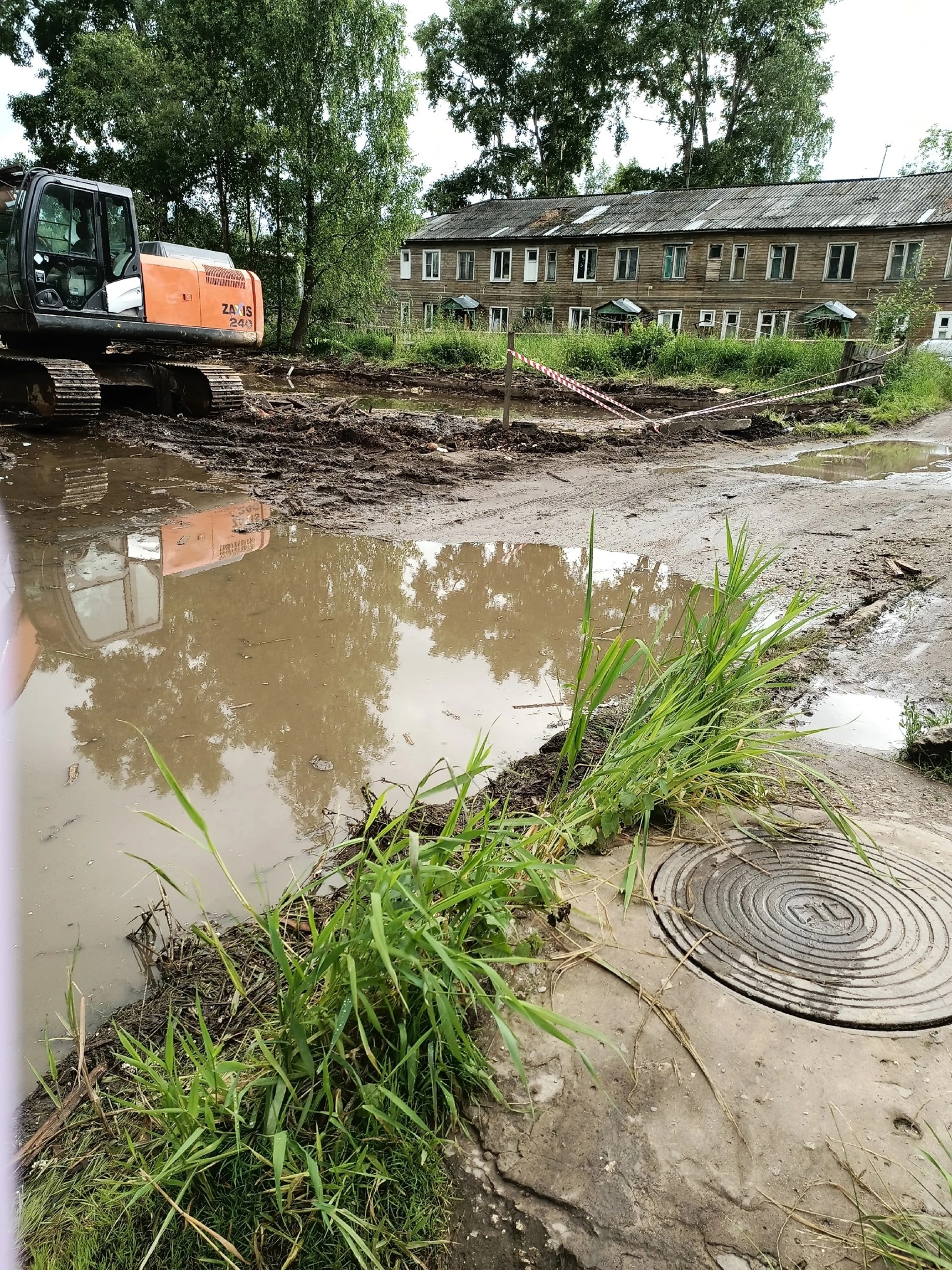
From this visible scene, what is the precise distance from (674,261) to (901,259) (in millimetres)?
9079

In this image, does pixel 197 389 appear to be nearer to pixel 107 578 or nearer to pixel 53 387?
pixel 53 387

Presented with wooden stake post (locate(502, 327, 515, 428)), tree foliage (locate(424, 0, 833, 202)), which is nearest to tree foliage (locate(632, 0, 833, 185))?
tree foliage (locate(424, 0, 833, 202))

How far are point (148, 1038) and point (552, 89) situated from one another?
54942mm

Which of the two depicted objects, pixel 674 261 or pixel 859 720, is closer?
pixel 859 720

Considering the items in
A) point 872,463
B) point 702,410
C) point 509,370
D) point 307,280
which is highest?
point 307,280

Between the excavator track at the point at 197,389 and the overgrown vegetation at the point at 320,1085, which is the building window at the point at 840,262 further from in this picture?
the overgrown vegetation at the point at 320,1085

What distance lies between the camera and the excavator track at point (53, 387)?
9797 millimetres

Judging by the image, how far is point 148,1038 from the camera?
84.4 inches

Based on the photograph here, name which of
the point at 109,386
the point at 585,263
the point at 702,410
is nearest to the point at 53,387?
the point at 109,386

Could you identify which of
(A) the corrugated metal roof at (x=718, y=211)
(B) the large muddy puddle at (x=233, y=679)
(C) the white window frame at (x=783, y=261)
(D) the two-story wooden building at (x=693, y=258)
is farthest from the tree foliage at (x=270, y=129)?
(B) the large muddy puddle at (x=233, y=679)

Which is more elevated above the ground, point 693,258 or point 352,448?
point 693,258

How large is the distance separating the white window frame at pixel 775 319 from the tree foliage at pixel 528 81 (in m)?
19.2

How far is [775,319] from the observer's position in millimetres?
34812

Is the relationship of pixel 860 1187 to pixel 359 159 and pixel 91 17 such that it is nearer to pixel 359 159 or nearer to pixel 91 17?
pixel 359 159
